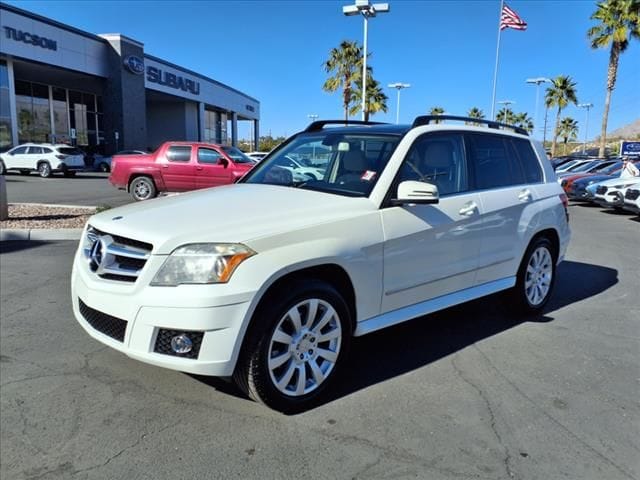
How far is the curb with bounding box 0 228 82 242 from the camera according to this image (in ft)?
27.6

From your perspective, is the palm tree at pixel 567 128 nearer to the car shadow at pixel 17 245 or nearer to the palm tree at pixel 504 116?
the palm tree at pixel 504 116

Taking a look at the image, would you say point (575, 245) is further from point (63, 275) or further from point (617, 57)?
point (617, 57)

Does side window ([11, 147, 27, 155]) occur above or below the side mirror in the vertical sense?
below

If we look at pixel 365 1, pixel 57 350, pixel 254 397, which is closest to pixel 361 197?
pixel 254 397

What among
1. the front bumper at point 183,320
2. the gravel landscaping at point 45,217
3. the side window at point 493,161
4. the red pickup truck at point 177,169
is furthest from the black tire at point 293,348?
the red pickup truck at point 177,169

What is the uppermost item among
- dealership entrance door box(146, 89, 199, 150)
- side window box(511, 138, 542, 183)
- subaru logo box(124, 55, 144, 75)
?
subaru logo box(124, 55, 144, 75)

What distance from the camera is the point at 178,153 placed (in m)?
14.8

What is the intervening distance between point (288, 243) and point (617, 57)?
34.1 metres

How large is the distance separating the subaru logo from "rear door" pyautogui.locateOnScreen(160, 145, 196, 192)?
903 inches

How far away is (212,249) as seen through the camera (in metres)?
2.87

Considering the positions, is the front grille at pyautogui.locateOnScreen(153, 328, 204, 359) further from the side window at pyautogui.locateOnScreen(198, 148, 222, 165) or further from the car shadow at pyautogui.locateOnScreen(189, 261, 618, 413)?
the side window at pyautogui.locateOnScreen(198, 148, 222, 165)

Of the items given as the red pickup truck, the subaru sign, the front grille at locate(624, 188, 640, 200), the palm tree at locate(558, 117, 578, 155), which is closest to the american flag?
the subaru sign

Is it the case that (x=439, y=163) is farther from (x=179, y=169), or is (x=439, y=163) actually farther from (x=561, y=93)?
(x=561, y=93)

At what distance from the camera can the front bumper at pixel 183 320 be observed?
9.18 feet
